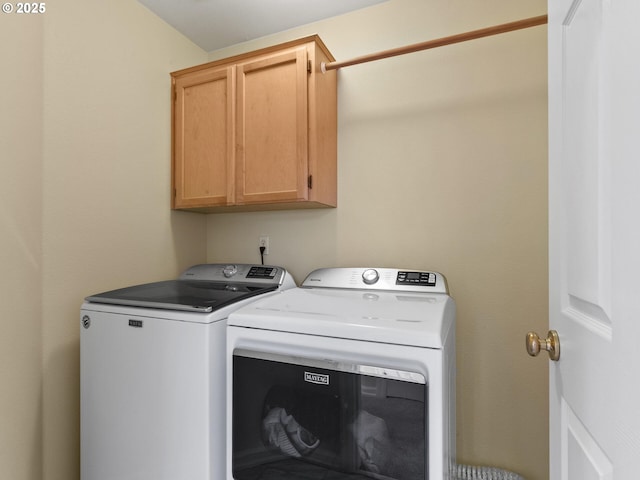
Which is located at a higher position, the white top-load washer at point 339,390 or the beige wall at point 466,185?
the beige wall at point 466,185

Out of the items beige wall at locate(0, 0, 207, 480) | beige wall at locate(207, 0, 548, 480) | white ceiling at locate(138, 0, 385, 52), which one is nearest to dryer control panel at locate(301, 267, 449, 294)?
beige wall at locate(207, 0, 548, 480)

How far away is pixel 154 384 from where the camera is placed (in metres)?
1.27

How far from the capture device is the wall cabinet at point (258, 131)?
167cm

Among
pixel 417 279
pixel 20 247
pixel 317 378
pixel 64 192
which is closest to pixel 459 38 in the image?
pixel 417 279

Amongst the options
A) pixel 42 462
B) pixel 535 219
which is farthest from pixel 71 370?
pixel 535 219

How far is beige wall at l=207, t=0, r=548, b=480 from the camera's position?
1.55 metres

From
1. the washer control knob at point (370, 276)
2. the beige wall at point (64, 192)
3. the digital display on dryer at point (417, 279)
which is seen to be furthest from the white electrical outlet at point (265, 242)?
the digital display on dryer at point (417, 279)

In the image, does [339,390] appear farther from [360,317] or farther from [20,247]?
[20,247]

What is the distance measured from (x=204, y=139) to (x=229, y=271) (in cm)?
77

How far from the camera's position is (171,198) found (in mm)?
2020

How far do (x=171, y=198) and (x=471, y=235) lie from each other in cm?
169

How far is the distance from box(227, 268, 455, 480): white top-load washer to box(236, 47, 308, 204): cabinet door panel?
0.67 meters

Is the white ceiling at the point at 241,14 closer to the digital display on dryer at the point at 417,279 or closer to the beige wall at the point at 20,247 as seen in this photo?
the beige wall at the point at 20,247

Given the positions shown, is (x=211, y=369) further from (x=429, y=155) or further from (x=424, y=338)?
(x=429, y=155)
